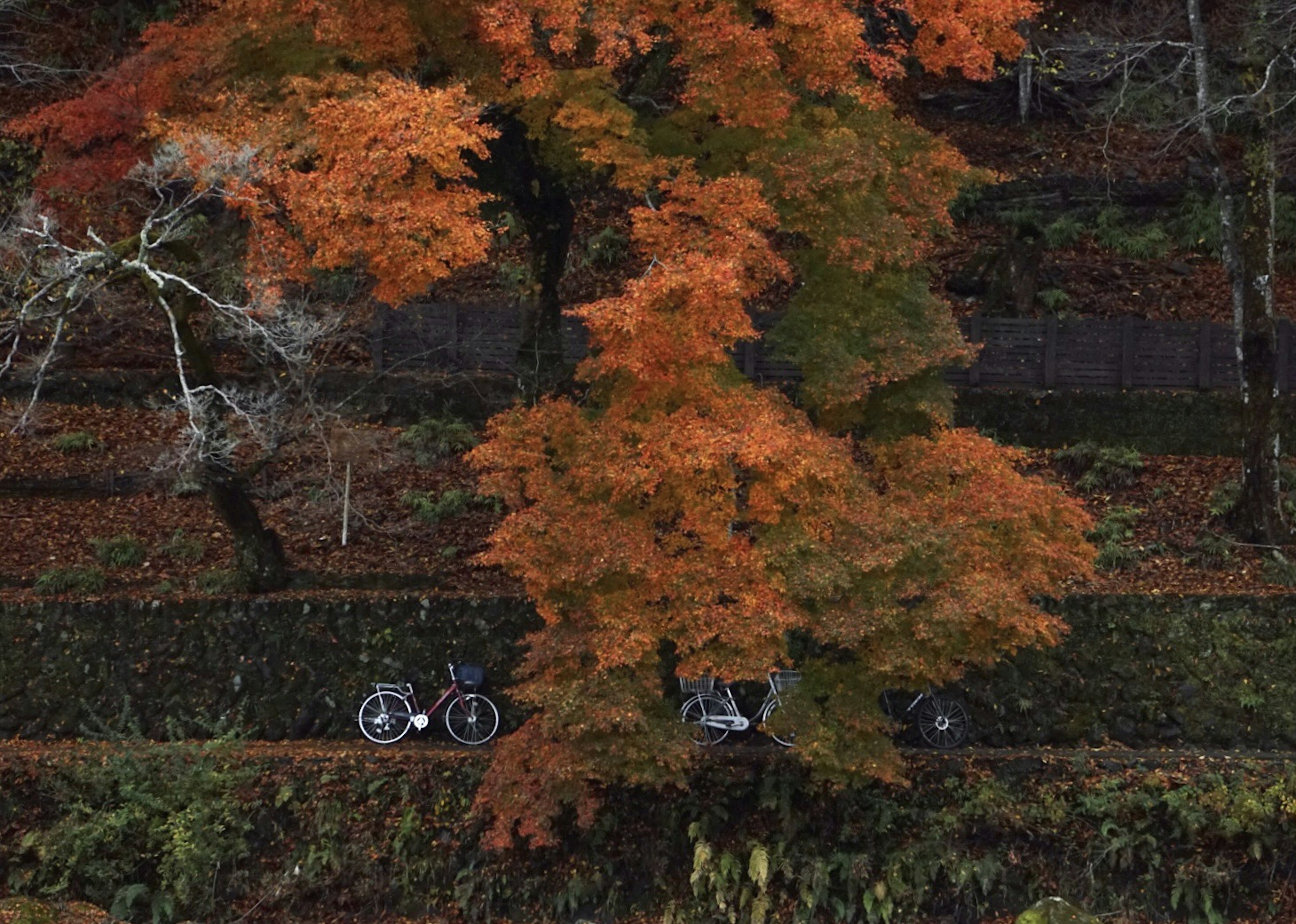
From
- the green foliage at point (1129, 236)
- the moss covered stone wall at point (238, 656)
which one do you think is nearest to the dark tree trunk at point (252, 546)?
the moss covered stone wall at point (238, 656)

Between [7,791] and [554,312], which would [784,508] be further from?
[7,791]

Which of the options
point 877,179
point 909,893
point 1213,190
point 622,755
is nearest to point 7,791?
point 622,755

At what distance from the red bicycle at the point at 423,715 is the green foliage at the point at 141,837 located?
5.39 feet

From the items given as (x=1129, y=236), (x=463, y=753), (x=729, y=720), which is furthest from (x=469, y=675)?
(x=1129, y=236)

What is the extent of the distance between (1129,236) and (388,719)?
17170mm

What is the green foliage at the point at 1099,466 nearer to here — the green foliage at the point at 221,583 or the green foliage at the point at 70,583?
the green foliage at the point at 221,583

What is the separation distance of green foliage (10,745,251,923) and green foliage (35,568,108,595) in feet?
9.08

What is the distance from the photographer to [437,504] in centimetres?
2016

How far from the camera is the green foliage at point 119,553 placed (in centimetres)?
1897

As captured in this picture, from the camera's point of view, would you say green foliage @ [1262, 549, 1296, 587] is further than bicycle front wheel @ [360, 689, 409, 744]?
Yes

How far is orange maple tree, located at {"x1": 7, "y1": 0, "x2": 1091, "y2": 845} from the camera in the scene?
43.8 feet

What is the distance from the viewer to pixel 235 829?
15656 millimetres

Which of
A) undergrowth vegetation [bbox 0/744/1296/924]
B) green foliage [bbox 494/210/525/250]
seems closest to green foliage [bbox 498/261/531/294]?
green foliage [bbox 494/210/525/250]

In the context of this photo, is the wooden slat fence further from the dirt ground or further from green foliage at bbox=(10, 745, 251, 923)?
green foliage at bbox=(10, 745, 251, 923)
